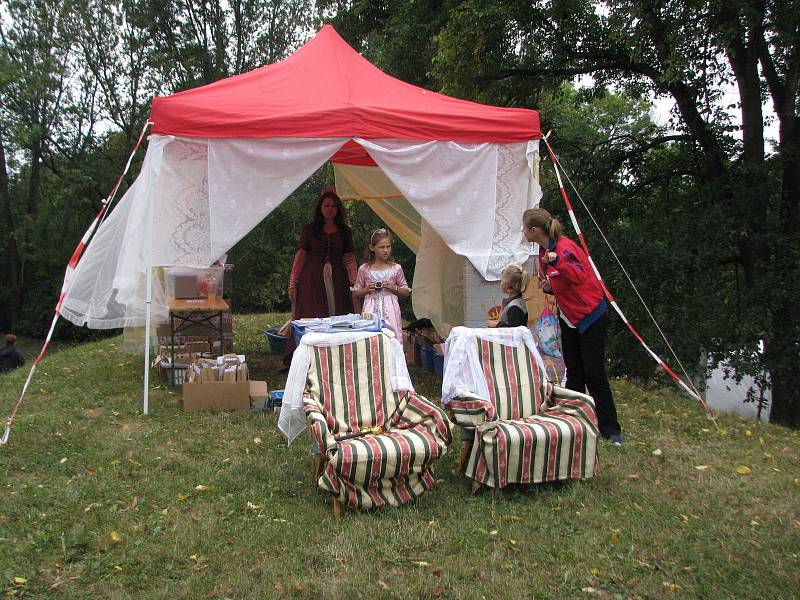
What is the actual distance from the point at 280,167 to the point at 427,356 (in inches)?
105

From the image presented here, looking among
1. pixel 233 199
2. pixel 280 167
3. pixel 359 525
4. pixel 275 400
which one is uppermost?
pixel 280 167

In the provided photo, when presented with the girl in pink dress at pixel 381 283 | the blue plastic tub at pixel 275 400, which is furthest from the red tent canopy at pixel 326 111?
the blue plastic tub at pixel 275 400

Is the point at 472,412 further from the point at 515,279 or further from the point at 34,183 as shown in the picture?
the point at 34,183

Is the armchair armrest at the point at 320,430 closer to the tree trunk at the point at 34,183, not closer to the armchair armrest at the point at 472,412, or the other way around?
the armchair armrest at the point at 472,412

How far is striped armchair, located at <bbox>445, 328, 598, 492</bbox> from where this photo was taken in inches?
161

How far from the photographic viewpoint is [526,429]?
414 cm

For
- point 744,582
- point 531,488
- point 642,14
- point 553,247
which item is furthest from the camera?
point 642,14

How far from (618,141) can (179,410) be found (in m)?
8.40

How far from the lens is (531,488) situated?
4258mm

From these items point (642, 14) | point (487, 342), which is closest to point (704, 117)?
point (642, 14)

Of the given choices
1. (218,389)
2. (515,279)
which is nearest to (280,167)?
(218,389)

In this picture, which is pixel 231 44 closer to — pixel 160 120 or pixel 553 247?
pixel 160 120

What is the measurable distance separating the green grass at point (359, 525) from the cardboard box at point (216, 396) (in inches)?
13.1

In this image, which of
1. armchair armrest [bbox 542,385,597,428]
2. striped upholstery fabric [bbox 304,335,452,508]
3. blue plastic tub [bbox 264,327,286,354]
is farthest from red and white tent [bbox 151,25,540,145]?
blue plastic tub [bbox 264,327,286,354]
